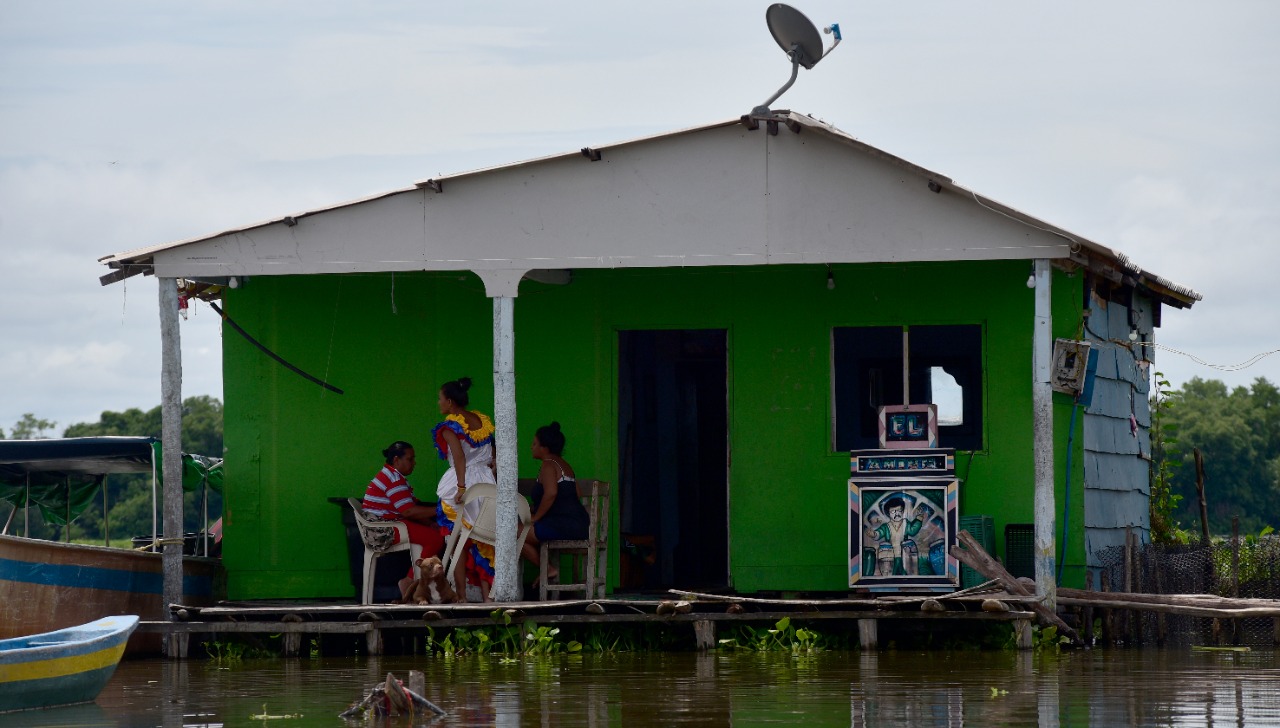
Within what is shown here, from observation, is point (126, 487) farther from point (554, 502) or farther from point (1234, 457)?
point (554, 502)

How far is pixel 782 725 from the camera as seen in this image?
9.39 metres

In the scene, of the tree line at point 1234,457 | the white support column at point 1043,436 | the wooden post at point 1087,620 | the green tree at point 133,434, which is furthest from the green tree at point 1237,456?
the white support column at point 1043,436

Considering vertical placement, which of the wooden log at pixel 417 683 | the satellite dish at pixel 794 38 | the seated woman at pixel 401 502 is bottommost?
the wooden log at pixel 417 683

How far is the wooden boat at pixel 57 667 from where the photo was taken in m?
11.1

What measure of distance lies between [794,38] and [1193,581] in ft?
22.6

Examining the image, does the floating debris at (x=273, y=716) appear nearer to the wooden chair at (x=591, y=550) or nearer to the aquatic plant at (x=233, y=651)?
the wooden chair at (x=591, y=550)

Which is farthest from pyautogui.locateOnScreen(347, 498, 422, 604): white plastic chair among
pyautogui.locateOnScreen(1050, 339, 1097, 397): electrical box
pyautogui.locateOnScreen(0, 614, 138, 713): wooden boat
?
pyautogui.locateOnScreen(1050, 339, 1097, 397): electrical box

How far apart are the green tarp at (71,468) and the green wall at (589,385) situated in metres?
0.79

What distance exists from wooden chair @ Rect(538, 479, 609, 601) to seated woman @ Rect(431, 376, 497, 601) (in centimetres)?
51

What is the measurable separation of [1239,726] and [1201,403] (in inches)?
2272

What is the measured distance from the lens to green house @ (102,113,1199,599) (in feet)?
46.2

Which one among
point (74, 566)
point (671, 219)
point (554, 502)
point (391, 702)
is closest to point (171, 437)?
point (74, 566)

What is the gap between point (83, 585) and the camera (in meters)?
15.0

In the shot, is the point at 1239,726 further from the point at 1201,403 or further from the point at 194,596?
the point at 1201,403
